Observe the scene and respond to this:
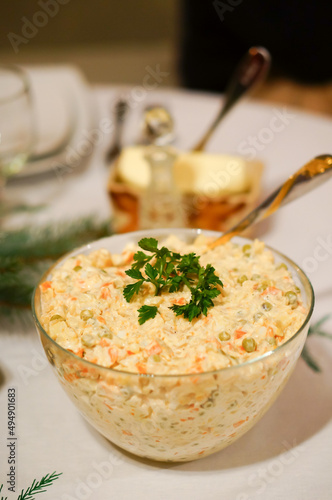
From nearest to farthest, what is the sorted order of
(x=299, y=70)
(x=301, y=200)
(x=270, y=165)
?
(x=301, y=200), (x=270, y=165), (x=299, y=70)

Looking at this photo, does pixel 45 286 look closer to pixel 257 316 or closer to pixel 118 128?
pixel 257 316

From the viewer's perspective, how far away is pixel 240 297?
1036 mm

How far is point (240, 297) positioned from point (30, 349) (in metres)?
0.59

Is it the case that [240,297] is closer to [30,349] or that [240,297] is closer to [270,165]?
[30,349]

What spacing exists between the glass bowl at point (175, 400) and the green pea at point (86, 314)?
7cm

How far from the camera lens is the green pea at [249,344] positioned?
906 mm

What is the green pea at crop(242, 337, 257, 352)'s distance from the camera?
35.7 inches

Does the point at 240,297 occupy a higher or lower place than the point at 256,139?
higher

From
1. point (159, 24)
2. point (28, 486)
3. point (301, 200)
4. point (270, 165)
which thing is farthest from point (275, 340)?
point (159, 24)

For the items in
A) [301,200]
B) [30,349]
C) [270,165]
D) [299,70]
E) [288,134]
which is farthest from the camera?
[299,70]

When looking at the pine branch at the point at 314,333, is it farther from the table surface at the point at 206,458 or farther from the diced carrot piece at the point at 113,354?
the diced carrot piece at the point at 113,354

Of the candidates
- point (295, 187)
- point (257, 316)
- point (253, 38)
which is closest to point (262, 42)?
point (253, 38)

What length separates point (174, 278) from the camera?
104 centimetres

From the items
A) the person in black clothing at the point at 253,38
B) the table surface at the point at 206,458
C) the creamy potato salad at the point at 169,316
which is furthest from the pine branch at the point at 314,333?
the person in black clothing at the point at 253,38
